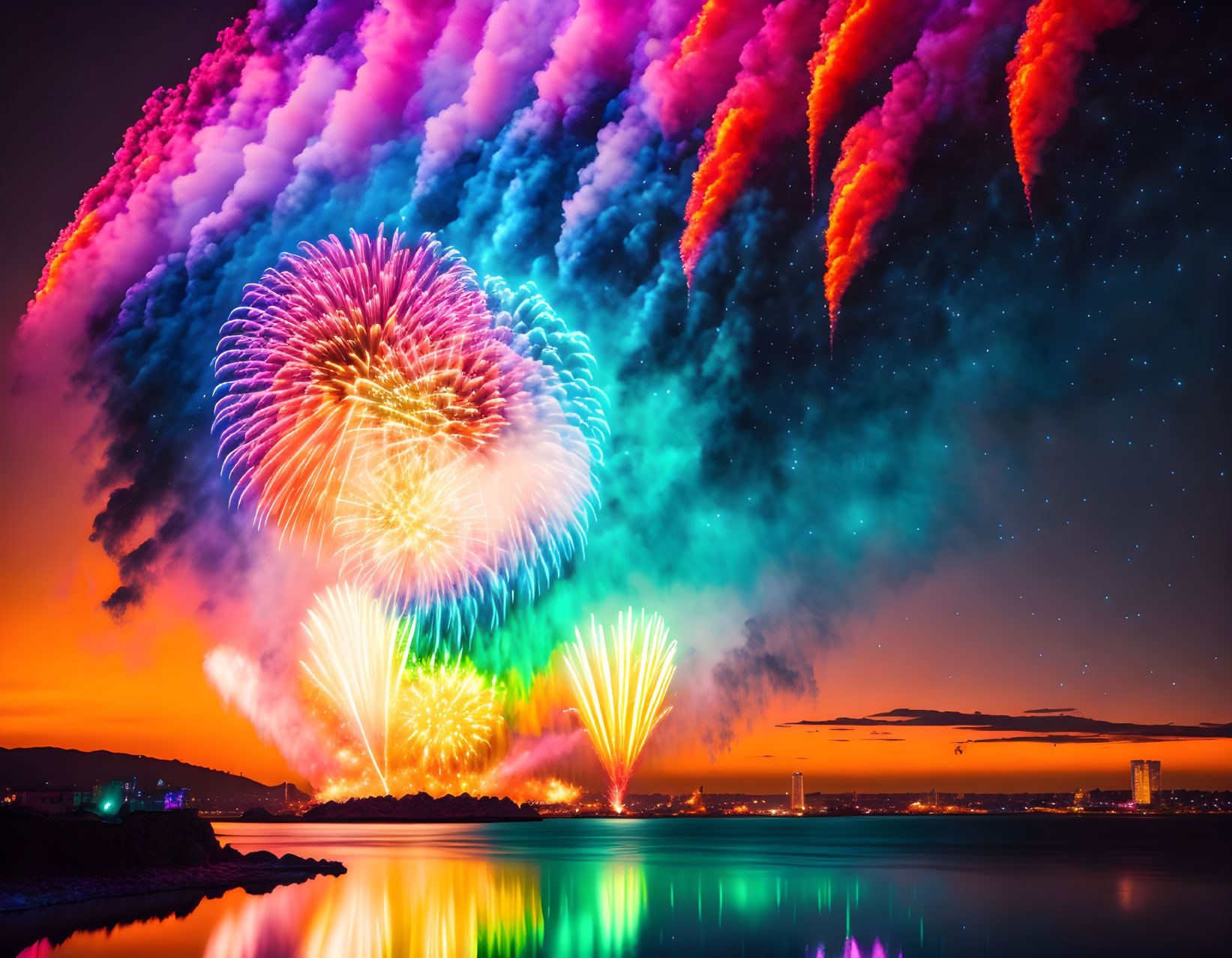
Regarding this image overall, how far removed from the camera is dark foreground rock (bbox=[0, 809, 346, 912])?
42094 mm

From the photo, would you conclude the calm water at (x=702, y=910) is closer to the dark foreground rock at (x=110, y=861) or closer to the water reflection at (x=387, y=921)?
the water reflection at (x=387, y=921)

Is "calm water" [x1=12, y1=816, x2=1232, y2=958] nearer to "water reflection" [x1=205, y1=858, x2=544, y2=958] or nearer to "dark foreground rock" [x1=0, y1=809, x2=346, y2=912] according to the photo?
"water reflection" [x1=205, y1=858, x2=544, y2=958]

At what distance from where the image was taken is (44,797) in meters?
60.7

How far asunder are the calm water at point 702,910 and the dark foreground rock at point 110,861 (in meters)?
2.93

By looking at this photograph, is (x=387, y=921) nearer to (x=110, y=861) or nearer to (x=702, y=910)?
(x=702, y=910)

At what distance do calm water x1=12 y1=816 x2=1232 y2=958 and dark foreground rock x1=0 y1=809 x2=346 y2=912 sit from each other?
2.93 m

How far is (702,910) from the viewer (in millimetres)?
46562

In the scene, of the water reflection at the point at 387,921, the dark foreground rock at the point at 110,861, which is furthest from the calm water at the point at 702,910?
the dark foreground rock at the point at 110,861

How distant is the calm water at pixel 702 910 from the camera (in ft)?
112

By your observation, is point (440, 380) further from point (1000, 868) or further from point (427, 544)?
point (1000, 868)

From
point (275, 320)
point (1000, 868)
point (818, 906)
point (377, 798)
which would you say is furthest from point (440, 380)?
point (377, 798)

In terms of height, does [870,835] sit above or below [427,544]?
below

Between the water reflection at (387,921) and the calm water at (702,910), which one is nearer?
the water reflection at (387,921)

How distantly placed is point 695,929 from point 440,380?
86.8 feet
